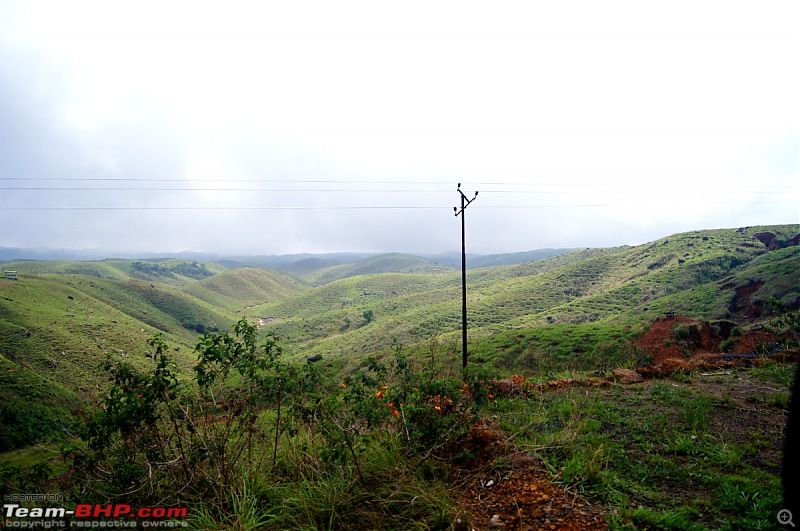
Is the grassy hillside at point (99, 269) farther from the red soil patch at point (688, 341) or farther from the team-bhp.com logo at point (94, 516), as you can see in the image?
the red soil patch at point (688, 341)

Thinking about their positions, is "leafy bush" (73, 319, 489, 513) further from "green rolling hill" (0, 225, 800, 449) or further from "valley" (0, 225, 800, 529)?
"green rolling hill" (0, 225, 800, 449)

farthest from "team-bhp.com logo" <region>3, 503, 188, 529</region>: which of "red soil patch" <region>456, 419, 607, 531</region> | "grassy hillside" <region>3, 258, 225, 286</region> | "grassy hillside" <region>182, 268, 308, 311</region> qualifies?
"grassy hillside" <region>3, 258, 225, 286</region>

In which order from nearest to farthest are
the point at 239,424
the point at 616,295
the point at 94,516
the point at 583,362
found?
the point at 94,516 → the point at 239,424 → the point at 583,362 → the point at 616,295

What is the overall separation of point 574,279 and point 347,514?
208 ft

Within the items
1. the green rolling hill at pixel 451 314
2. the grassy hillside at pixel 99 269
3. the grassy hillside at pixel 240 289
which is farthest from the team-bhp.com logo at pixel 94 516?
the grassy hillside at pixel 99 269

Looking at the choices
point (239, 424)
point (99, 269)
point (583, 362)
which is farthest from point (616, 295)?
point (99, 269)

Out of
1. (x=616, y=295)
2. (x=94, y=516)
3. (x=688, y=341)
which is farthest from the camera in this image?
(x=616, y=295)

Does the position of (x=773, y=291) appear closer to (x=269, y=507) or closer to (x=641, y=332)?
(x=641, y=332)

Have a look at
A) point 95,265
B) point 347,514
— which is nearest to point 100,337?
point 347,514

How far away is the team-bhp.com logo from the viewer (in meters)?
3.54

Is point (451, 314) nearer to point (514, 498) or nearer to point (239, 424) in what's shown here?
point (239, 424)

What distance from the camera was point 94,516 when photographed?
147 inches

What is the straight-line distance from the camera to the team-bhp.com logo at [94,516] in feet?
11.6

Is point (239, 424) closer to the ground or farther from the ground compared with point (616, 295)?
farther from the ground
